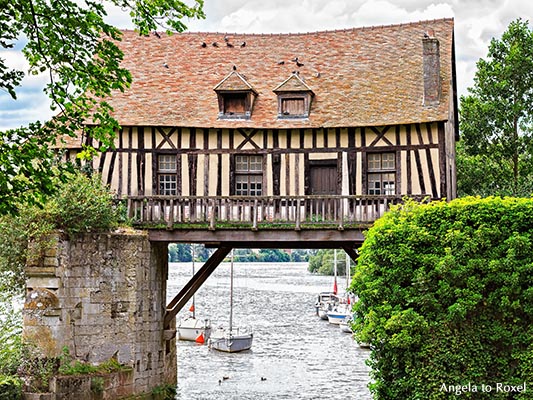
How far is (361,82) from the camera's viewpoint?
20984mm

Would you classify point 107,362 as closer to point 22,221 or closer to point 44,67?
point 22,221

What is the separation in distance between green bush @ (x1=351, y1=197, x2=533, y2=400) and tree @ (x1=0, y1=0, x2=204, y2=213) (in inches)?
248

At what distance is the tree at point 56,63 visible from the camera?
8.63 meters

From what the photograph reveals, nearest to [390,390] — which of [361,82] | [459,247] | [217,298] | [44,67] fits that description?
[459,247]

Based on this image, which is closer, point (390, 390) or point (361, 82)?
point (390, 390)

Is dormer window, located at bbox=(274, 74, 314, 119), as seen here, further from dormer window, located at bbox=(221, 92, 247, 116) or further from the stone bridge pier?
the stone bridge pier

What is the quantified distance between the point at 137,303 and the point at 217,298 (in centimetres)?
4556

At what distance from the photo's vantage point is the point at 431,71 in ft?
64.5

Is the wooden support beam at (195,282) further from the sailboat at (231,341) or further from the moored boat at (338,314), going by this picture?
the moored boat at (338,314)

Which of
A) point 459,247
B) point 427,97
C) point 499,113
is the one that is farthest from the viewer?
point 499,113

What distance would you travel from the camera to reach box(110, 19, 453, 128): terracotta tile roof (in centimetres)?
1973

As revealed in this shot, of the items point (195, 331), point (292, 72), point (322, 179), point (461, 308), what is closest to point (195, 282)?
point (322, 179)

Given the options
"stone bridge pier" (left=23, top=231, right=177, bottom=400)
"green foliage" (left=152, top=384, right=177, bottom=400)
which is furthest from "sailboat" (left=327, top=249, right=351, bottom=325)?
"stone bridge pier" (left=23, top=231, right=177, bottom=400)

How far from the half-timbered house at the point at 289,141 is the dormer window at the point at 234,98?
0.10 feet
